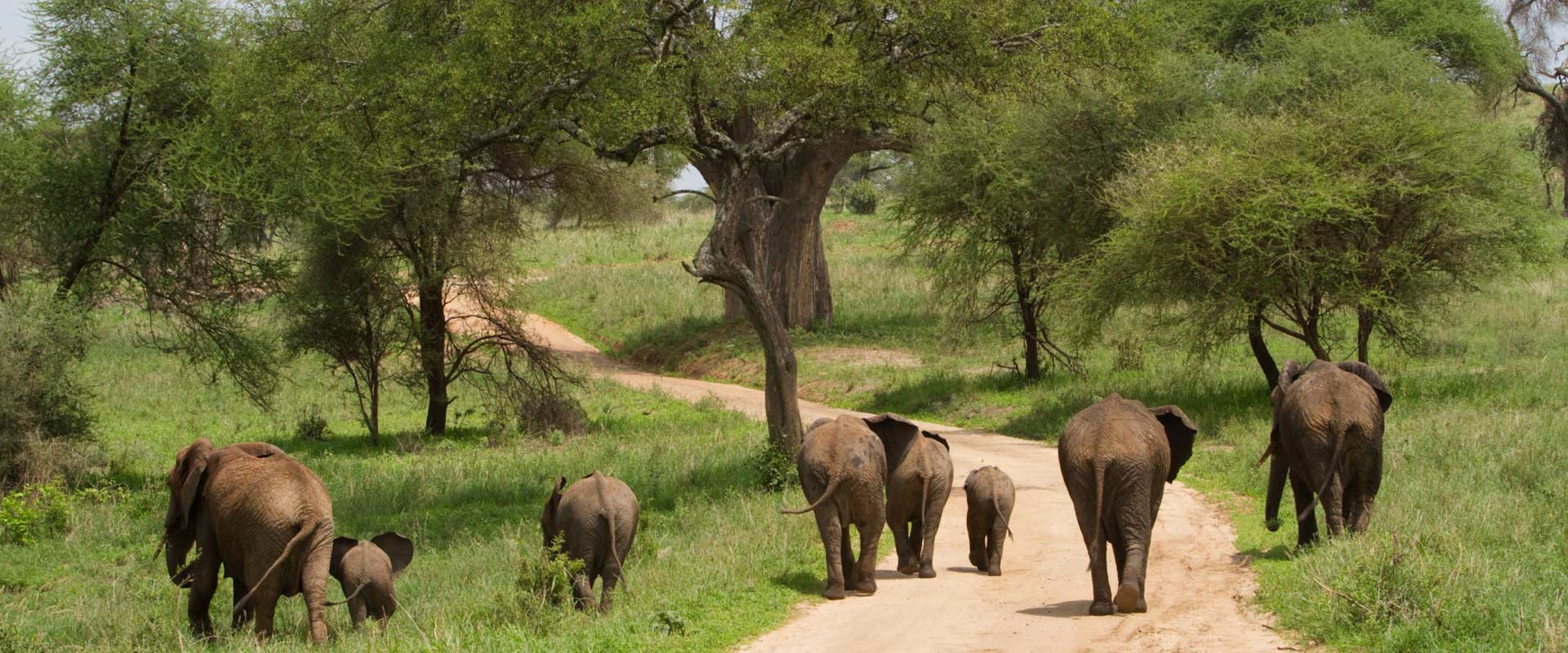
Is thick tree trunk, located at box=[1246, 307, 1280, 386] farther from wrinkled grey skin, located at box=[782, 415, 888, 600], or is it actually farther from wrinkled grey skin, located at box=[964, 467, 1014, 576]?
wrinkled grey skin, located at box=[782, 415, 888, 600]

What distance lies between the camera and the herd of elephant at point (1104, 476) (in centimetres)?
1003

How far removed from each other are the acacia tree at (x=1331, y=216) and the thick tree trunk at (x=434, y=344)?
38.5 feet

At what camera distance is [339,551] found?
11.3 meters

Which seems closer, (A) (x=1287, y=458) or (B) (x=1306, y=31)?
(A) (x=1287, y=458)

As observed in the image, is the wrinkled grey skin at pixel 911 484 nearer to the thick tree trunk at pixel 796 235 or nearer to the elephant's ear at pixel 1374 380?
the elephant's ear at pixel 1374 380

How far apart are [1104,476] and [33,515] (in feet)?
44.4

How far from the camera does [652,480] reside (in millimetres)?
18719

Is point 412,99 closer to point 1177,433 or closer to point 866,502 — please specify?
point 866,502

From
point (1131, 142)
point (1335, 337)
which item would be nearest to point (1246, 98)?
point (1131, 142)

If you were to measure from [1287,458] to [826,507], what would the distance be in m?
4.15

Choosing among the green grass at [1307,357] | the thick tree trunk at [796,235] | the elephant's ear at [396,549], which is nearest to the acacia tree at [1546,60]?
the green grass at [1307,357]

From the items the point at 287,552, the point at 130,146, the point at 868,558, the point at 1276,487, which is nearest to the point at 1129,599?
the point at 868,558

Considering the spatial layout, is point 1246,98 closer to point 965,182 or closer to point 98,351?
point 965,182

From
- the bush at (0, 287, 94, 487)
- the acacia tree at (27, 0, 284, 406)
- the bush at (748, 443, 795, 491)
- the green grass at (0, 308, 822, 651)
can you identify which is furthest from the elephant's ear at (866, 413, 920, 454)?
the bush at (0, 287, 94, 487)
